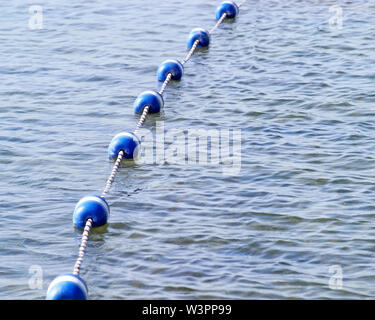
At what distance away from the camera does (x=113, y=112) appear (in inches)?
445

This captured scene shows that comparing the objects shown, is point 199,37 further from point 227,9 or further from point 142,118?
point 142,118

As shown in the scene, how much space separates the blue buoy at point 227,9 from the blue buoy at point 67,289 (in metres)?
9.99

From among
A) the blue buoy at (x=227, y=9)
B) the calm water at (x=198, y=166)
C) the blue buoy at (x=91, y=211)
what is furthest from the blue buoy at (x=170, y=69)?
the blue buoy at (x=91, y=211)

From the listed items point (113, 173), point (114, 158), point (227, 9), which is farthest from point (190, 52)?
point (113, 173)

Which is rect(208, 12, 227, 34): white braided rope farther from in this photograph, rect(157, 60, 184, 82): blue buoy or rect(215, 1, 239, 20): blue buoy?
rect(157, 60, 184, 82): blue buoy

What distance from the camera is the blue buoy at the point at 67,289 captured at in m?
6.44

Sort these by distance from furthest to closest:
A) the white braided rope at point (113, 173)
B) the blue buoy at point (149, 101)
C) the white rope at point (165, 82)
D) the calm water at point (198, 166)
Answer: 1. the white rope at point (165, 82)
2. the blue buoy at point (149, 101)
3. the white braided rope at point (113, 173)
4. the calm water at point (198, 166)

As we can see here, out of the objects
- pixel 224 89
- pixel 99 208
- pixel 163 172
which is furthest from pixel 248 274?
pixel 224 89

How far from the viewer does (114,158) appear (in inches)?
384

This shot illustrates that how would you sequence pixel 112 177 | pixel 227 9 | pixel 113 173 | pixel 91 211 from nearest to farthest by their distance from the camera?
1. pixel 91 211
2. pixel 112 177
3. pixel 113 173
4. pixel 227 9

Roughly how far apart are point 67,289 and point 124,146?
11.2 feet

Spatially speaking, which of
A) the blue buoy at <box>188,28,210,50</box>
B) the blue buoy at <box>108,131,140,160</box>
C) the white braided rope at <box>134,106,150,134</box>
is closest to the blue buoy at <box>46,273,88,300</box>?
the blue buoy at <box>108,131,140,160</box>

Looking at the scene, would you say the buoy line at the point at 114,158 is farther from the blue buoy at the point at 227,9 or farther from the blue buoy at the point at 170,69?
the blue buoy at the point at 227,9

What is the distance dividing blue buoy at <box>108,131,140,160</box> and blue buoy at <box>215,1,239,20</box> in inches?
259
